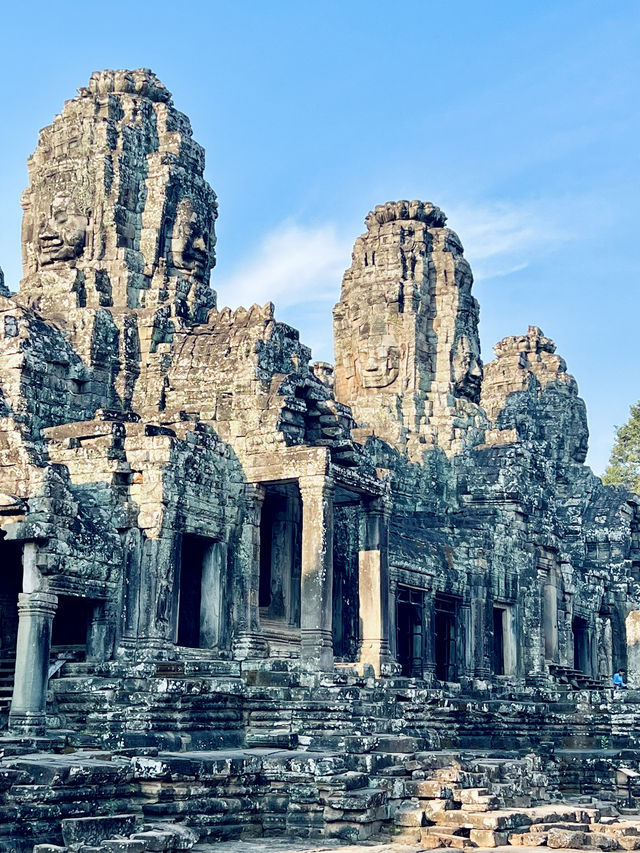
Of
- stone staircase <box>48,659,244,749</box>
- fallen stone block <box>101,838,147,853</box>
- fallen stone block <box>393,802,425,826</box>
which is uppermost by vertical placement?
stone staircase <box>48,659,244,749</box>

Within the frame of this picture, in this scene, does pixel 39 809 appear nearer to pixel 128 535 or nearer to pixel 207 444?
pixel 128 535

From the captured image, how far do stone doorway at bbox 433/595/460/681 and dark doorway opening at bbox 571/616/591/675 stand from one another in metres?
8.03

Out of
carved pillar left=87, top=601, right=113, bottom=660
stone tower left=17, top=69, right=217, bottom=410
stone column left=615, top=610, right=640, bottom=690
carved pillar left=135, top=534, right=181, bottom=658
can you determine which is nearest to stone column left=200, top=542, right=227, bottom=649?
carved pillar left=135, top=534, right=181, bottom=658

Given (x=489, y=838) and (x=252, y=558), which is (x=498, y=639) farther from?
(x=489, y=838)

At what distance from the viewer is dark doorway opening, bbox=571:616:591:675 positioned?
38312mm

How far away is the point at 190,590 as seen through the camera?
75.9 feet

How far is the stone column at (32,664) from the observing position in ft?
58.5

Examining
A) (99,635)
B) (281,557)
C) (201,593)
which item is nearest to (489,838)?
(99,635)

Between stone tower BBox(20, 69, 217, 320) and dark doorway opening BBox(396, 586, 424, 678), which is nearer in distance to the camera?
stone tower BBox(20, 69, 217, 320)

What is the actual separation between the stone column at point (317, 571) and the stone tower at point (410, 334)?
38.6 feet

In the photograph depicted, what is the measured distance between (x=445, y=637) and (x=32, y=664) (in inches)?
592

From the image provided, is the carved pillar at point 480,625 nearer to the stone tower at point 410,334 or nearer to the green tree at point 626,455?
the stone tower at point 410,334

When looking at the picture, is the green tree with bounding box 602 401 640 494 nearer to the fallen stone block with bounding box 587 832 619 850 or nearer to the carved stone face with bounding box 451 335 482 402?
the carved stone face with bounding box 451 335 482 402

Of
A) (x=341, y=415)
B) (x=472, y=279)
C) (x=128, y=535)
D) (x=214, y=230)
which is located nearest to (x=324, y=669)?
(x=128, y=535)
